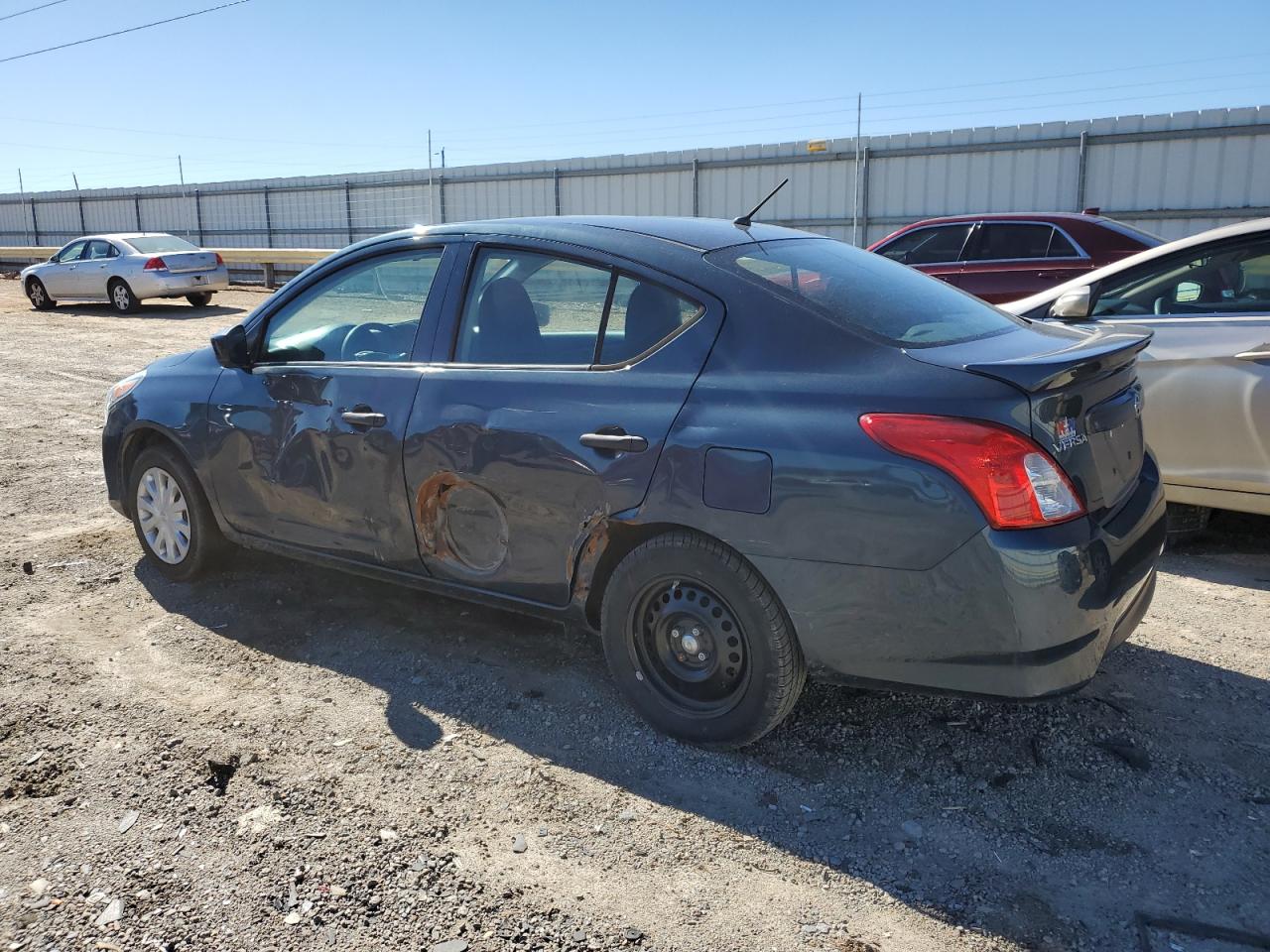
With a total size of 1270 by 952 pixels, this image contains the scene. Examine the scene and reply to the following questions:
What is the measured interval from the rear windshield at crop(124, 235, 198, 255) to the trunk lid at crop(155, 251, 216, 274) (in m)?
0.25

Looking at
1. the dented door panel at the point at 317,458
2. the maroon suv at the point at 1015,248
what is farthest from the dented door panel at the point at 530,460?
the maroon suv at the point at 1015,248

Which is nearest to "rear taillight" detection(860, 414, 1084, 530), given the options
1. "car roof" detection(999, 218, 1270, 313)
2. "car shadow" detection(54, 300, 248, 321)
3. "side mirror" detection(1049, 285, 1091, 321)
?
"car roof" detection(999, 218, 1270, 313)

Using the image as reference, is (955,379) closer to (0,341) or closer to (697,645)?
(697,645)

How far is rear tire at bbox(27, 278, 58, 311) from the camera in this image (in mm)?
20891

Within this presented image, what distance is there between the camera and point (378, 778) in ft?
10.4

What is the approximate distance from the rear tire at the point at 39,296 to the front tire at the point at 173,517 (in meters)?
19.1

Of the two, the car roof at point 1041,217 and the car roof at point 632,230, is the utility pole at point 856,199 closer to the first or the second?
the car roof at point 1041,217

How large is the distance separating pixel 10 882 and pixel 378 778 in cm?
98

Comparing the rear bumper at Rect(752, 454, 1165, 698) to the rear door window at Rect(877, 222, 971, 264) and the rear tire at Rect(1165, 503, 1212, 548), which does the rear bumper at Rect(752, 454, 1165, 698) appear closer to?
the rear tire at Rect(1165, 503, 1212, 548)

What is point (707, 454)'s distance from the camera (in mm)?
A: 3072

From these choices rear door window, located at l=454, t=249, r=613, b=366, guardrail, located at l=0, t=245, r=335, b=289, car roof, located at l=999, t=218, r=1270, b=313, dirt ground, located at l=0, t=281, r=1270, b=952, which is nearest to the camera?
dirt ground, located at l=0, t=281, r=1270, b=952

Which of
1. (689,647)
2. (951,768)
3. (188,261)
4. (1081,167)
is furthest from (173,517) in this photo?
(1081,167)

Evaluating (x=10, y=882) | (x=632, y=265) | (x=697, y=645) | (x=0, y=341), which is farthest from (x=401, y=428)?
(x=0, y=341)

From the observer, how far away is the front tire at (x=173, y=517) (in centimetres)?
465
